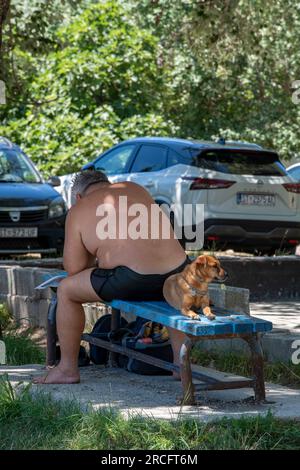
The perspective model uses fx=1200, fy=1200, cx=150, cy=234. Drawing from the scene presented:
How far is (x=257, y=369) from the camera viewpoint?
698 centimetres

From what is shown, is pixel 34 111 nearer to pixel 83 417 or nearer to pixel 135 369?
pixel 135 369

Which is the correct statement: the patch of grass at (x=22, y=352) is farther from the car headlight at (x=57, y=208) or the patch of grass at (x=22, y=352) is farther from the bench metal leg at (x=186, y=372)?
the car headlight at (x=57, y=208)

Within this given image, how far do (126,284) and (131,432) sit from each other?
1.81 metres

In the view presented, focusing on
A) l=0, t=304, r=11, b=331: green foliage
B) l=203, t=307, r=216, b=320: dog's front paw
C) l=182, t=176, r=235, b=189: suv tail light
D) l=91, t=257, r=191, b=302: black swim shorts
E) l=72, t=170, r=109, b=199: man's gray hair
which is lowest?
l=0, t=304, r=11, b=331: green foliage

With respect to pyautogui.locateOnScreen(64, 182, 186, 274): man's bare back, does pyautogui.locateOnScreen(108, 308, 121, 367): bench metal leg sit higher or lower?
lower

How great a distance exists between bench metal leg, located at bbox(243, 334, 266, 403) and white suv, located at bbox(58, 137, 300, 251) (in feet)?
27.8

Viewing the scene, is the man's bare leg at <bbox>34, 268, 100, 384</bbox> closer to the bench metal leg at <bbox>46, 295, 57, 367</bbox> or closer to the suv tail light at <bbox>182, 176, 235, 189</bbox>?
the bench metal leg at <bbox>46, 295, 57, 367</bbox>

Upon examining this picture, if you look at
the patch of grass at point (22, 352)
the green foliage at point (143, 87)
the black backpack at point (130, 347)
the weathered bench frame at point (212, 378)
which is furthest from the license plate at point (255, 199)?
the weathered bench frame at point (212, 378)

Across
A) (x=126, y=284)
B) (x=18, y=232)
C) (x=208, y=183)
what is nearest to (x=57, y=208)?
(x=18, y=232)

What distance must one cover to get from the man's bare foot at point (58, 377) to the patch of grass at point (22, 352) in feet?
4.67

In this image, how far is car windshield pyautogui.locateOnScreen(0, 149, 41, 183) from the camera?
53.6 ft

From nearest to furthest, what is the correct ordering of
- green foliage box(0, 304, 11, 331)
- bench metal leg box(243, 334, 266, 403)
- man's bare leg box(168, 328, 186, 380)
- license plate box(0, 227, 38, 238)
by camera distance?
bench metal leg box(243, 334, 266, 403)
man's bare leg box(168, 328, 186, 380)
green foliage box(0, 304, 11, 331)
license plate box(0, 227, 38, 238)

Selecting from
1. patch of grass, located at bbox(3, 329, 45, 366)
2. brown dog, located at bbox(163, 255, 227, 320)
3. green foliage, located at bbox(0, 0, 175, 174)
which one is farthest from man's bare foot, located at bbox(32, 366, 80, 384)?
green foliage, located at bbox(0, 0, 175, 174)

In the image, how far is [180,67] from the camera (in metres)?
29.2
